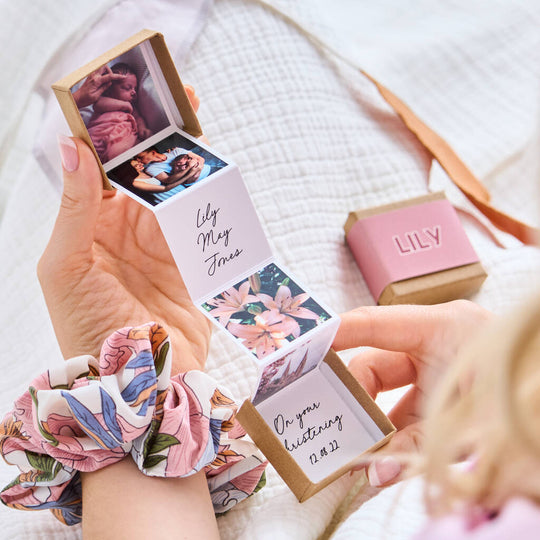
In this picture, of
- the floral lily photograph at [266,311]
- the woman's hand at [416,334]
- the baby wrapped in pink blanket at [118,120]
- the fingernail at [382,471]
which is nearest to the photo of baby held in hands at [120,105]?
the baby wrapped in pink blanket at [118,120]

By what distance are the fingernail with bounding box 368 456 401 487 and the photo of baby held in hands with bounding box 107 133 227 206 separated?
0.38 m

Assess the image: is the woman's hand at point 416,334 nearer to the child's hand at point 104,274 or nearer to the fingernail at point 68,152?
the child's hand at point 104,274

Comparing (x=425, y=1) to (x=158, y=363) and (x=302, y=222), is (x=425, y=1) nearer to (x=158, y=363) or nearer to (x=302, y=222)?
(x=302, y=222)

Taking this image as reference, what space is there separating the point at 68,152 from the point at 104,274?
16cm

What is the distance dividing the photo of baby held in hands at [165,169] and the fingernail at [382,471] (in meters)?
0.38

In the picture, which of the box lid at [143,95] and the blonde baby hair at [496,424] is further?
the box lid at [143,95]

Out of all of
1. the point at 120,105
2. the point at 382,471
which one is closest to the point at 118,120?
the point at 120,105

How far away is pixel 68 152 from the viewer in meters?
0.74

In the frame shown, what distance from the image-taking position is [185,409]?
2.39 feet

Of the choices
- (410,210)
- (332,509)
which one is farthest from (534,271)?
(332,509)

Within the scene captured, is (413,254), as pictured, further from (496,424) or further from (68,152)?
(496,424)

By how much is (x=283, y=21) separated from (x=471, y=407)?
1.00 meters

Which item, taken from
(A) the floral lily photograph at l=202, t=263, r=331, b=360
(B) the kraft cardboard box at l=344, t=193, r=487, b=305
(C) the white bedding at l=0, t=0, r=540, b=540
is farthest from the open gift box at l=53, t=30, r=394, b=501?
(B) the kraft cardboard box at l=344, t=193, r=487, b=305

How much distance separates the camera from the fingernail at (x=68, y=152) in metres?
0.74
